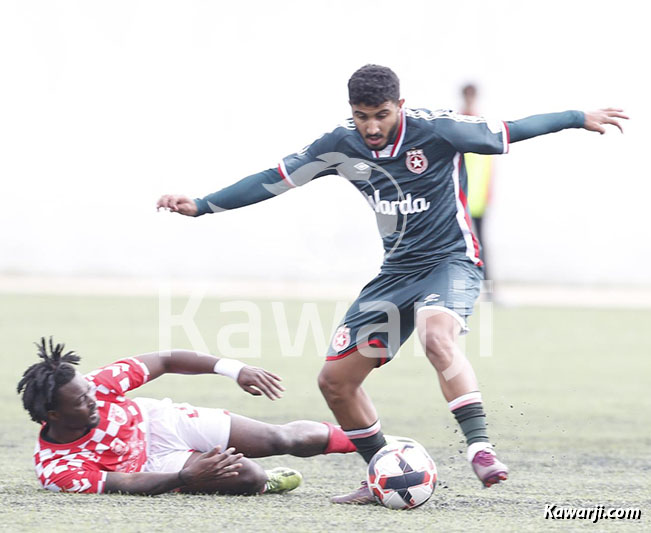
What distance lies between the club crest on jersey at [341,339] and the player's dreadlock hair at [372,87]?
1.06m

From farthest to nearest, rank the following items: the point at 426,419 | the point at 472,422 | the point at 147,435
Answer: the point at 426,419
the point at 147,435
the point at 472,422

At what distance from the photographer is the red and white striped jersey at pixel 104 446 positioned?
176 inches

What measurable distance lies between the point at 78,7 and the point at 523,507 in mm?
18345

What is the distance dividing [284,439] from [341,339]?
56 cm

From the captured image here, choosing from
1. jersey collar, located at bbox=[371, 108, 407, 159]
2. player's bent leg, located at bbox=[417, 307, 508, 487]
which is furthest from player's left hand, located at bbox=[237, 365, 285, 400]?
jersey collar, located at bbox=[371, 108, 407, 159]

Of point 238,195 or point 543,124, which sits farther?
point 238,195

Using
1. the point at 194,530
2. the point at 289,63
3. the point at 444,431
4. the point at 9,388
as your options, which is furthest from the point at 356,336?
the point at 289,63

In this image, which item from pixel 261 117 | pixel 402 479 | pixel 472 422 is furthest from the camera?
pixel 261 117

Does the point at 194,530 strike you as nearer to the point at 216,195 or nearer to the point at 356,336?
the point at 356,336

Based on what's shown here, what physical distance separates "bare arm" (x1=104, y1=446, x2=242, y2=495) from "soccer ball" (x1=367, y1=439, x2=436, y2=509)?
61 centimetres

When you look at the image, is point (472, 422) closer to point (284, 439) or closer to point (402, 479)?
point (402, 479)

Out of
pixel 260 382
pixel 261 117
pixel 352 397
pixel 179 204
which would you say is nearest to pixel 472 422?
pixel 352 397

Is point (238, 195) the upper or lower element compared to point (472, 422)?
upper

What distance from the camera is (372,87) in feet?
15.2
